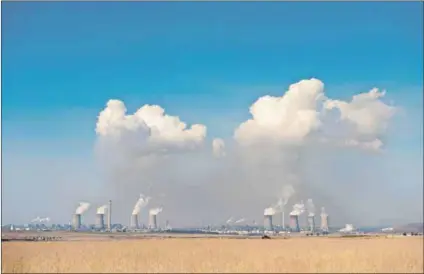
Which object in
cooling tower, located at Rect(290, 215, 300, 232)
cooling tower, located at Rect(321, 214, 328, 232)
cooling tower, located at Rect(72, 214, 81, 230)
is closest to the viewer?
cooling tower, located at Rect(72, 214, 81, 230)

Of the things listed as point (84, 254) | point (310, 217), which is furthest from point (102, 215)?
point (84, 254)

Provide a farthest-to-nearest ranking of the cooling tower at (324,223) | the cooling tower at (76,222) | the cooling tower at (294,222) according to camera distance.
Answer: the cooling tower at (294,222) → the cooling tower at (324,223) → the cooling tower at (76,222)

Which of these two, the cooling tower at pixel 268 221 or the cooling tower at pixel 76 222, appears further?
the cooling tower at pixel 268 221

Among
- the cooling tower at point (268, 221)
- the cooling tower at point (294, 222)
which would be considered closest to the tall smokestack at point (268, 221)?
the cooling tower at point (268, 221)

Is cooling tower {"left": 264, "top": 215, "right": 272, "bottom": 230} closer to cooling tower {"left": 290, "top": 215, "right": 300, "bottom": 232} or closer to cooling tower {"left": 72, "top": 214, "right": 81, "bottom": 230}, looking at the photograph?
cooling tower {"left": 290, "top": 215, "right": 300, "bottom": 232}

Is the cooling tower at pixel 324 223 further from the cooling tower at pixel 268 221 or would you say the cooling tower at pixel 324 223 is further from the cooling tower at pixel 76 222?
the cooling tower at pixel 76 222

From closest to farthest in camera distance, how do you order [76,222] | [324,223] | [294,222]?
1. [76,222]
2. [324,223]
3. [294,222]

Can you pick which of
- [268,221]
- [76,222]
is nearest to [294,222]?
[268,221]

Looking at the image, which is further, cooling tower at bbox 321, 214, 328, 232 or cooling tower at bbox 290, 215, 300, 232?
cooling tower at bbox 290, 215, 300, 232

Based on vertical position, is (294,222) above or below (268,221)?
below

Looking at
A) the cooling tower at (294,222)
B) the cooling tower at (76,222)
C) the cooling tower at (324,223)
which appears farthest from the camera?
the cooling tower at (294,222)

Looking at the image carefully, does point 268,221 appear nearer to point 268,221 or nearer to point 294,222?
point 268,221

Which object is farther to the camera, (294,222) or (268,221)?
(294,222)

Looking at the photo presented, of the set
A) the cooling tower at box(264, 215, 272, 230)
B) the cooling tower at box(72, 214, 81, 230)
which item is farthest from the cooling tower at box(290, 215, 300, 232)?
the cooling tower at box(72, 214, 81, 230)
